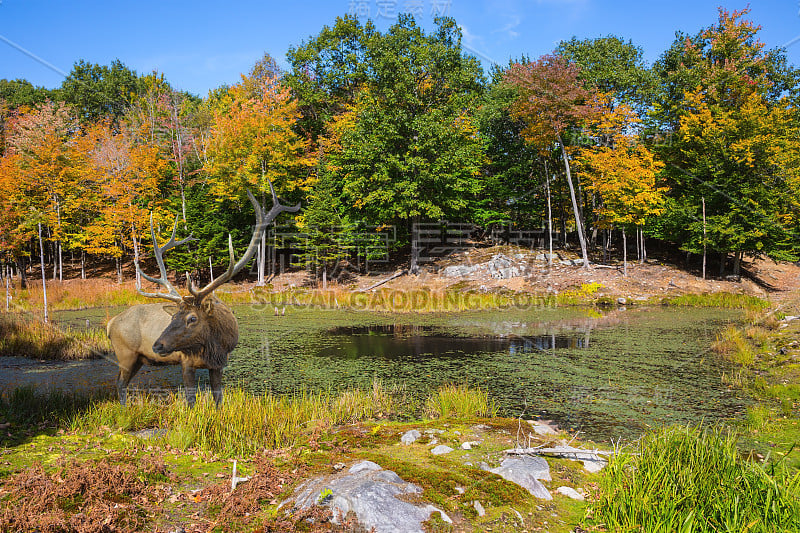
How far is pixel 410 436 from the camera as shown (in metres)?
4.96

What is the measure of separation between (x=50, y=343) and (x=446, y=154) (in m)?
18.6

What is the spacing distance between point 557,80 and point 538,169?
24.4ft

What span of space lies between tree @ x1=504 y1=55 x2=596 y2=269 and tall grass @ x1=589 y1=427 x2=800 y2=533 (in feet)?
70.0

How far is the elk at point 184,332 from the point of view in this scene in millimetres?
5656

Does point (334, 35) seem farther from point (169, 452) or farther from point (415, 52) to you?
point (169, 452)

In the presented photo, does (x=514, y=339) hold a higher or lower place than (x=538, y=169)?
lower

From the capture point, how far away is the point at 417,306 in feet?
62.7

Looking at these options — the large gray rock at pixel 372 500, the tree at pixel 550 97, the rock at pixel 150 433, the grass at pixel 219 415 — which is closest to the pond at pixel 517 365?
the grass at pixel 219 415

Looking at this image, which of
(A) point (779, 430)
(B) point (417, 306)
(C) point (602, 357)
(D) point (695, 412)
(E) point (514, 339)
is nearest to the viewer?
(A) point (779, 430)

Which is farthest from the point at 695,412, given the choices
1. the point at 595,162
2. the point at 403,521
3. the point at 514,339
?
the point at 595,162

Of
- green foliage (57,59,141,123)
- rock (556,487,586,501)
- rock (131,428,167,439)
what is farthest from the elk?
green foliage (57,59,141,123)

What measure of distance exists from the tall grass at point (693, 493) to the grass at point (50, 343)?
36.5ft

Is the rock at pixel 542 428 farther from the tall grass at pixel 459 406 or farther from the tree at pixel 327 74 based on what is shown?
the tree at pixel 327 74

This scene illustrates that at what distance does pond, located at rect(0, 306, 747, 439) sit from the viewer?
6.61 m
